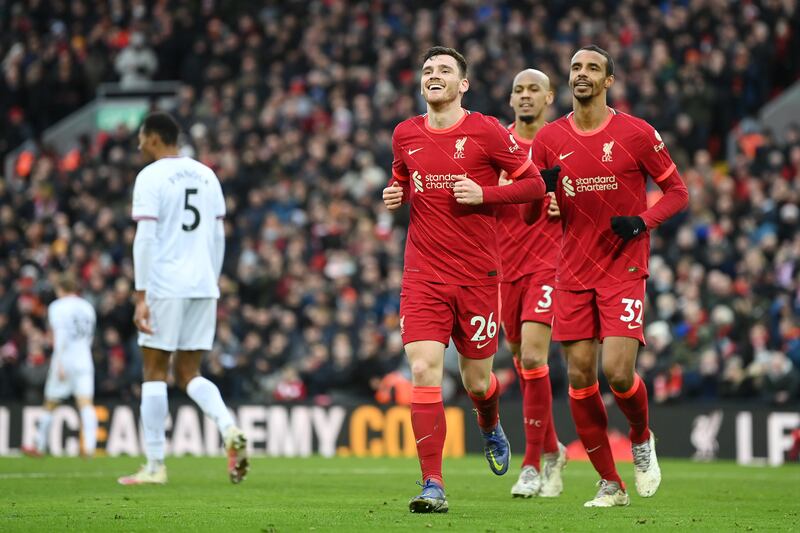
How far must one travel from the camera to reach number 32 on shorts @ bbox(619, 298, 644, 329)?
9188 mm

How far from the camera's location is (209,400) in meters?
11.3

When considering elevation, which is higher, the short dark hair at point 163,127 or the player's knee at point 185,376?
the short dark hair at point 163,127

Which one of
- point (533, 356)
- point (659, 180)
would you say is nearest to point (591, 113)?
point (659, 180)

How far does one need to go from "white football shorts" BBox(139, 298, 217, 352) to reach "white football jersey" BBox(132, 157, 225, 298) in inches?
2.8

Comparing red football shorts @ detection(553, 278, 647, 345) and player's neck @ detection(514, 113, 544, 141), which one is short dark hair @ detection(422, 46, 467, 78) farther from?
player's neck @ detection(514, 113, 544, 141)

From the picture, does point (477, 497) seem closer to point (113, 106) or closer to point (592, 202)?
point (592, 202)

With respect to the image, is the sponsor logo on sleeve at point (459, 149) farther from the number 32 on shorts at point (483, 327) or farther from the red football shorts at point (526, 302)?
the red football shorts at point (526, 302)

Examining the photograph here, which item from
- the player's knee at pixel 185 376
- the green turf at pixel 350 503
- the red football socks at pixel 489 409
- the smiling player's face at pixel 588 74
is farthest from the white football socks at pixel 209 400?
the smiling player's face at pixel 588 74

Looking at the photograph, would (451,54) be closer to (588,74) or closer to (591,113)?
(588,74)

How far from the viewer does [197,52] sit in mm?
29750

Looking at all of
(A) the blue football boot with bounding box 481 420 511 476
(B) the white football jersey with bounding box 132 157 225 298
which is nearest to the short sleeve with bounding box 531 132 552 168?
(A) the blue football boot with bounding box 481 420 511 476

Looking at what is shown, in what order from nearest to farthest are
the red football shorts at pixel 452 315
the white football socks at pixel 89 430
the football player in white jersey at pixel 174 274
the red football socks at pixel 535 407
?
1. the red football shorts at pixel 452 315
2. the red football socks at pixel 535 407
3. the football player in white jersey at pixel 174 274
4. the white football socks at pixel 89 430

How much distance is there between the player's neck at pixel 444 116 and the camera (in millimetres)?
9086

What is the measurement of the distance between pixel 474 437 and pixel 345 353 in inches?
114
